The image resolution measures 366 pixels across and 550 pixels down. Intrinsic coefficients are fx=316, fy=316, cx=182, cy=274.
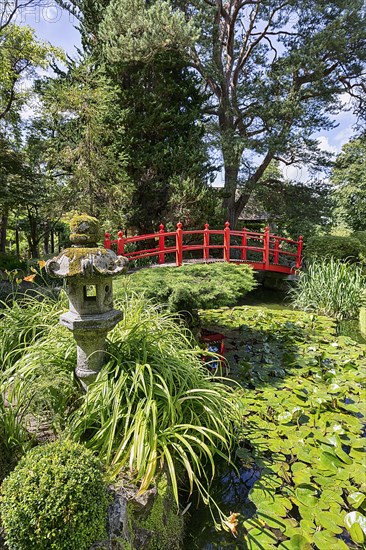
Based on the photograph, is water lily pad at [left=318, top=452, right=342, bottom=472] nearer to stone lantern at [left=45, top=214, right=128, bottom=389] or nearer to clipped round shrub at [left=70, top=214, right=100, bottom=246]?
stone lantern at [left=45, top=214, right=128, bottom=389]

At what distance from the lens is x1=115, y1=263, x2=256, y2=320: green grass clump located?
4.12 m

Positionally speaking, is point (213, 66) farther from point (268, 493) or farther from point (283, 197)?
point (268, 493)

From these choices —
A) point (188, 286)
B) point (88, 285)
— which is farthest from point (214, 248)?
point (88, 285)

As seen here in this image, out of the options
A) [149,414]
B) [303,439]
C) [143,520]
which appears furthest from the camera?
[303,439]

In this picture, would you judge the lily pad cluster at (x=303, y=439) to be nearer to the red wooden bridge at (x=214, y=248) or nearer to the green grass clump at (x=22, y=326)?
the green grass clump at (x=22, y=326)

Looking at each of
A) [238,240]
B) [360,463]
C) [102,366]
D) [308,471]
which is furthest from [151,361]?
[238,240]

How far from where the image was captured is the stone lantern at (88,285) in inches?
76.6

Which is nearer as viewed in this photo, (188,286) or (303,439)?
(303,439)

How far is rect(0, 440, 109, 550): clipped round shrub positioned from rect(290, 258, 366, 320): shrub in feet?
18.6

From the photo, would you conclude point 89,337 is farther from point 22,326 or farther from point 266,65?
point 266,65

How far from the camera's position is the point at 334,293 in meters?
6.05

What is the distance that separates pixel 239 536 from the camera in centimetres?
185

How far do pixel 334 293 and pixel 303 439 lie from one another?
4.11 meters

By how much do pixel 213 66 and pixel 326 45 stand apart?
308cm
